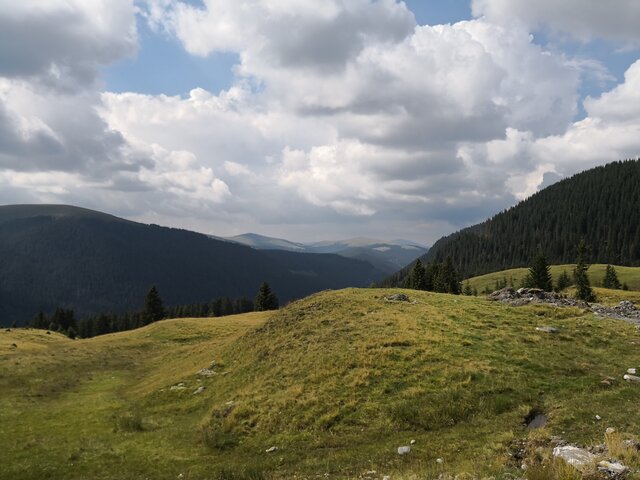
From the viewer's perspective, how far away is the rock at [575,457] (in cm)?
1132

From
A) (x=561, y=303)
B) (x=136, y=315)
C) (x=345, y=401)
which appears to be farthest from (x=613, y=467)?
(x=136, y=315)

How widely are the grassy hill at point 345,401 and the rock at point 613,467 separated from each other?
9.35ft

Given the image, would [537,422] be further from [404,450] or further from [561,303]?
[561,303]

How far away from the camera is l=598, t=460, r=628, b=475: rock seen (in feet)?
35.3

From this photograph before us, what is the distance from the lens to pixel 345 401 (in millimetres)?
22578

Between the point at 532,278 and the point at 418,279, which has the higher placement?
the point at 532,278

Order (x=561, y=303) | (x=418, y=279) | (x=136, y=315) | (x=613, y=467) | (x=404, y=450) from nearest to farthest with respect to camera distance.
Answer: (x=613, y=467)
(x=404, y=450)
(x=561, y=303)
(x=418, y=279)
(x=136, y=315)

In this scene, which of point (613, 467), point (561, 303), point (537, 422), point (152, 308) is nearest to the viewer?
point (613, 467)

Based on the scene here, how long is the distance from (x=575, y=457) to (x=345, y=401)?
12487 mm

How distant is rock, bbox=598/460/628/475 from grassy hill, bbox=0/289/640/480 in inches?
112

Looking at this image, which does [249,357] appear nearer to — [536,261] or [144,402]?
[144,402]

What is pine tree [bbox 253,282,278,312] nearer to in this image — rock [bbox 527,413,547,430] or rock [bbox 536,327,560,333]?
rock [bbox 536,327,560,333]

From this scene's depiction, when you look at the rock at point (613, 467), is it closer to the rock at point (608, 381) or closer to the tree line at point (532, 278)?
the rock at point (608, 381)

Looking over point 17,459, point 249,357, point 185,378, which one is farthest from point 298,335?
point 17,459
